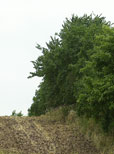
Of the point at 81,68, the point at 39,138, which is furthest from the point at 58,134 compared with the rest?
the point at 81,68

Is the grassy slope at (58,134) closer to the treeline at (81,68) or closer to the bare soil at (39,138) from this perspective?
the bare soil at (39,138)

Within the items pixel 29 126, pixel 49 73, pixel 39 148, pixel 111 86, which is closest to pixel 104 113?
pixel 111 86

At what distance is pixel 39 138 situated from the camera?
2178 cm

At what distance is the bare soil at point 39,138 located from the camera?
20.0 m

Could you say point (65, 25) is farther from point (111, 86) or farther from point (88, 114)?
point (111, 86)

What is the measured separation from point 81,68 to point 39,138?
6433 mm

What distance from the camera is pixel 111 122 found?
67.7 ft

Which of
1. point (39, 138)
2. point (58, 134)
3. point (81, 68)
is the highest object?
point (81, 68)

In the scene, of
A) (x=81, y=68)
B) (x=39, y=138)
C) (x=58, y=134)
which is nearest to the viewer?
(x=39, y=138)

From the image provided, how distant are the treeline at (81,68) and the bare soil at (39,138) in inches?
69.5

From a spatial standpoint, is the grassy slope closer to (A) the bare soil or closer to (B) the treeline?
(A) the bare soil

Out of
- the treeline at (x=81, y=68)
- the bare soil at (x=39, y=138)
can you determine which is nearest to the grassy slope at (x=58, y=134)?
the bare soil at (x=39, y=138)

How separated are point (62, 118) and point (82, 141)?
4736 mm

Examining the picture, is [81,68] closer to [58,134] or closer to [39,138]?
[58,134]
